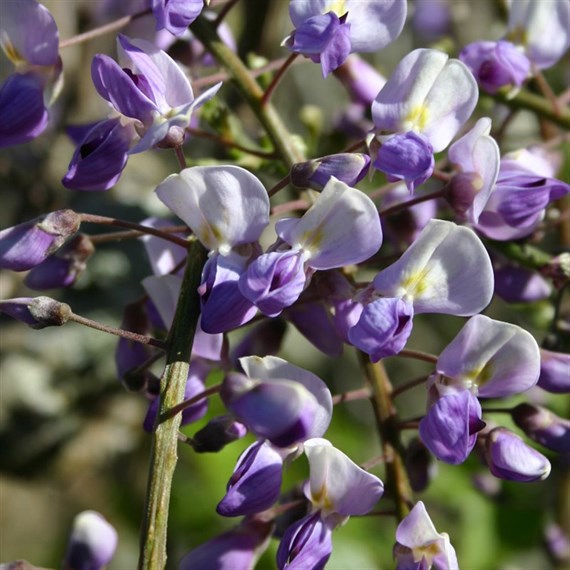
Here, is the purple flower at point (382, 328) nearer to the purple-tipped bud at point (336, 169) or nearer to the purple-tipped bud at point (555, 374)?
the purple-tipped bud at point (336, 169)

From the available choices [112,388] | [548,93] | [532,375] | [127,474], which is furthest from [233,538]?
[127,474]

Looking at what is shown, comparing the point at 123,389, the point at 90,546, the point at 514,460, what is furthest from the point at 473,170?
the point at 123,389

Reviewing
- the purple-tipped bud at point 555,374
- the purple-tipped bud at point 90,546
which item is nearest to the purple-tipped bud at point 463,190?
the purple-tipped bud at point 555,374

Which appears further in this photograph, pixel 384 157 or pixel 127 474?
pixel 127 474

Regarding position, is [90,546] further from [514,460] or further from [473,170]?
[473,170]

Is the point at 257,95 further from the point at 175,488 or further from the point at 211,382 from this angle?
the point at 175,488

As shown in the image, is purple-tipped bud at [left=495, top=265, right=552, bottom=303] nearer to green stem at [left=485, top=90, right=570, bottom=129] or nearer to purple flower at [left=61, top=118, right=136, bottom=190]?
green stem at [left=485, top=90, right=570, bottom=129]

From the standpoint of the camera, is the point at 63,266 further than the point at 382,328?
Yes
